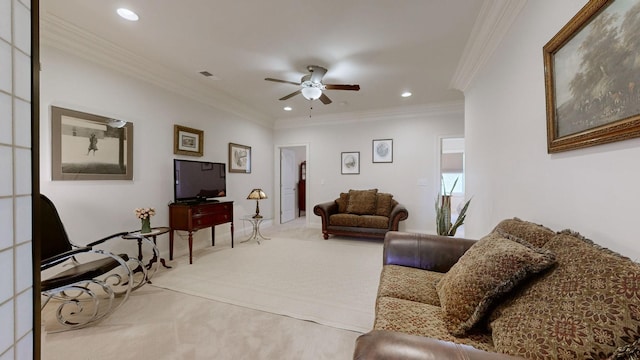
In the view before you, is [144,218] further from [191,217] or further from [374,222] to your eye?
[374,222]

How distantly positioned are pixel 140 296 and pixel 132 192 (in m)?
1.26

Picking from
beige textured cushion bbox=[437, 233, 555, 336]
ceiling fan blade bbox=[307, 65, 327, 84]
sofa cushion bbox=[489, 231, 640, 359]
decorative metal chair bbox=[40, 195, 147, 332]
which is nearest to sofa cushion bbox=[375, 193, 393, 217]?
ceiling fan blade bbox=[307, 65, 327, 84]

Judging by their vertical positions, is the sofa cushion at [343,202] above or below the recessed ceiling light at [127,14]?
below

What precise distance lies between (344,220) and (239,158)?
2270mm

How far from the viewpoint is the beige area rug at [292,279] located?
2141mm

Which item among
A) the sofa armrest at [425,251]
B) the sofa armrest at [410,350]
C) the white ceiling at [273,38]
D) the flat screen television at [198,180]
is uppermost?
the white ceiling at [273,38]

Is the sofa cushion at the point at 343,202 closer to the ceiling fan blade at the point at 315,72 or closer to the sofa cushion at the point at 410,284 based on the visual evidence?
the ceiling fan blade at the point at 315,72

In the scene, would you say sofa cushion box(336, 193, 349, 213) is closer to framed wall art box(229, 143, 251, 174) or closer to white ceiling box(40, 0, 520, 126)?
framed wall art box(229, 143, 251, 174)

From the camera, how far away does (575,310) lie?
77cm

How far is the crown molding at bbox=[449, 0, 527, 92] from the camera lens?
1.89 m

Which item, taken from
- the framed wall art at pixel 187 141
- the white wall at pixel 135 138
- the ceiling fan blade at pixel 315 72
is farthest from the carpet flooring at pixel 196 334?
the ceiling fan blade at pixel 315 72

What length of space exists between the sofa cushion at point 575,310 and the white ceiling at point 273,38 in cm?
205

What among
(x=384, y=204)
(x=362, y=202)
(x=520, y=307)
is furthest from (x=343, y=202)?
(x=520, y=307)

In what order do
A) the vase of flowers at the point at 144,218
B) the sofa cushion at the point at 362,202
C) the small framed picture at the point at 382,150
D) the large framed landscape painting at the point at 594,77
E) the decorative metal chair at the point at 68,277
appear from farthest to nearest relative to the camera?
the small framed picture at the point at 382,150 → the sofa cushion at the point at 362,202 → the vase of flowers at the point at 144,218 → the decorative metal chair at the point at 68,277 → the large framed landscape painting at the point at 594,77
